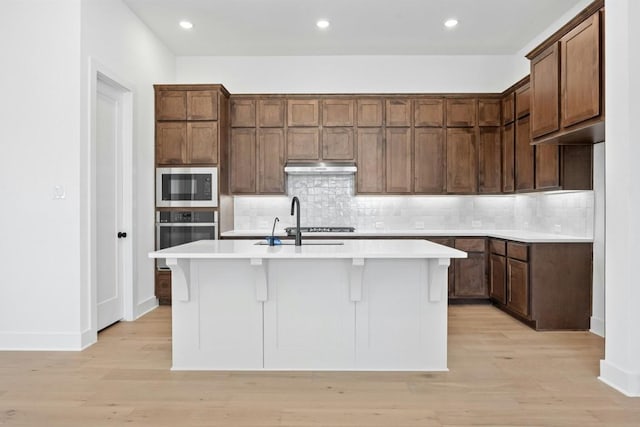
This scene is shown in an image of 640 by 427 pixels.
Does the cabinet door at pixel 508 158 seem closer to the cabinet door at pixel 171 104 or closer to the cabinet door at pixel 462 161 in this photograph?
the cabinet door at pixel 462 161

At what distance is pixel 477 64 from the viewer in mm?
6137

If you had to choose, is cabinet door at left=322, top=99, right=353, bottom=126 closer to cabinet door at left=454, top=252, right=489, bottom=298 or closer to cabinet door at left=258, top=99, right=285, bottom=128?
cabinet door at left=258, top=99, right=285, bottom=128

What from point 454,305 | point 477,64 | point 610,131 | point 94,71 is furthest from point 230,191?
point 610,131

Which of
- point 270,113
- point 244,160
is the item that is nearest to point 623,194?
point 270,113

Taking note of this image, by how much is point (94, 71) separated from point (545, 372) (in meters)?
4.45

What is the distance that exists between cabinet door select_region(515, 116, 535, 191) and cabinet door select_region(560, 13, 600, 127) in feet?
4.17

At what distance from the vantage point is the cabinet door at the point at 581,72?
3.27m

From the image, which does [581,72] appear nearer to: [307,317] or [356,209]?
[307,317]

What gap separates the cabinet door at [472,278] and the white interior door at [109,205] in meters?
3.97

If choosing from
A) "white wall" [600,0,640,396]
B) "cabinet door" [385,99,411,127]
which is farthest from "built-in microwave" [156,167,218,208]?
"white wall" [600,0,640,396]

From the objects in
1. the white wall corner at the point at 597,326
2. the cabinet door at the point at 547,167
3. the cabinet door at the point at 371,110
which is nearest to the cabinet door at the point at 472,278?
the cabinet door at the point at 547,167

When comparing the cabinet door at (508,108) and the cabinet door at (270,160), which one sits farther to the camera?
the cabinet door at (270,160)

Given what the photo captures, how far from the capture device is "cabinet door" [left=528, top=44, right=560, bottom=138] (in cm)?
383

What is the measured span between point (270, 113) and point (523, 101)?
10.1 ft
